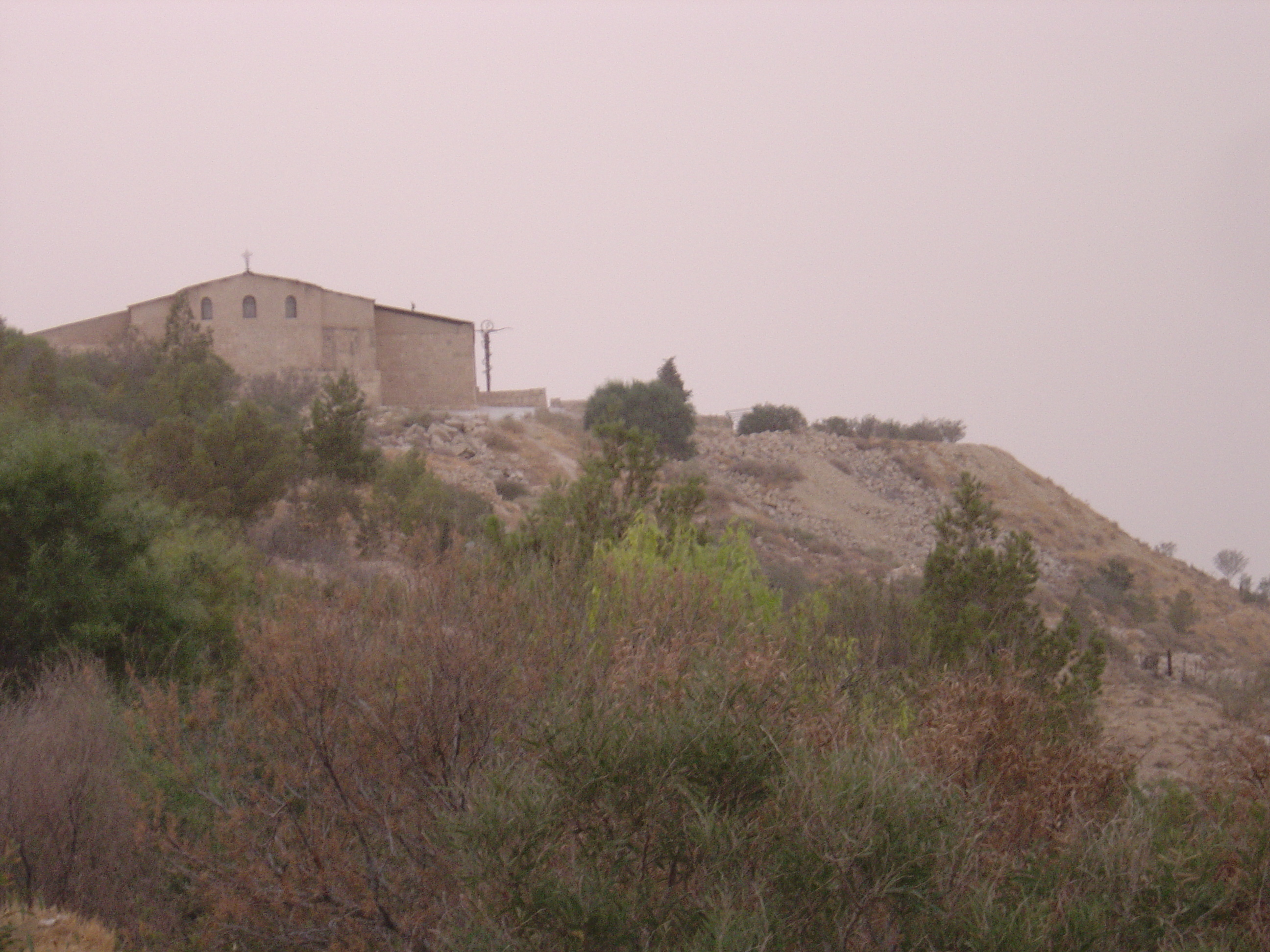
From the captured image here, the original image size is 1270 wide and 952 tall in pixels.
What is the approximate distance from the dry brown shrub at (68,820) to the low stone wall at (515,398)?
127 feet

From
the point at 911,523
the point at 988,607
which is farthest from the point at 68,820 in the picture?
the point at 911,523

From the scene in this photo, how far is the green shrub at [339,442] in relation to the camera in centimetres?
2103

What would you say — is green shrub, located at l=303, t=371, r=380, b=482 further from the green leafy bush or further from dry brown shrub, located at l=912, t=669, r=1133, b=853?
dry brown shrub, located at l=912, t=669, r=1133, b=853

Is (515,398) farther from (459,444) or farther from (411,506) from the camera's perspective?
(411,506)

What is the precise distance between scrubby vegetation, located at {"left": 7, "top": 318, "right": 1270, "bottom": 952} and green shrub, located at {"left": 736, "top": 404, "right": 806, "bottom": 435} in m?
38.1

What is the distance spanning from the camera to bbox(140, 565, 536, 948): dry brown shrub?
14.4 feet

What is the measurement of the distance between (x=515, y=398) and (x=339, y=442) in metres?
24.8

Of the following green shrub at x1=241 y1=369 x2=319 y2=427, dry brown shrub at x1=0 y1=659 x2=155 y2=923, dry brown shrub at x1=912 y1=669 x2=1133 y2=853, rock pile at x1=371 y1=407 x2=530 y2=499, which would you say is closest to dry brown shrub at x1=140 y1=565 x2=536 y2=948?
dry brown shrub at x1=0 y1=659 x2=155 y2=923

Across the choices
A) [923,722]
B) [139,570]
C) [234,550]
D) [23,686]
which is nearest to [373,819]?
[923,722]

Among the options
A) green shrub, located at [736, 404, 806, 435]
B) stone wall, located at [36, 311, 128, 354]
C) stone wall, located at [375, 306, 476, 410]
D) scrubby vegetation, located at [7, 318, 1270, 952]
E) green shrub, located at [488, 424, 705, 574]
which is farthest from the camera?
green shrub, located at [736, 404, 806, 435]

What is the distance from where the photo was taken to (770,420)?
158ft

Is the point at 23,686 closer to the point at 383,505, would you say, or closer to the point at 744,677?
the point at 744,677

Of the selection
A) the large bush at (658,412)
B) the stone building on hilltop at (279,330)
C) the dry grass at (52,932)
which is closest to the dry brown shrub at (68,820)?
the dry grass at (52,932)

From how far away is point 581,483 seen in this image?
31.7ft
